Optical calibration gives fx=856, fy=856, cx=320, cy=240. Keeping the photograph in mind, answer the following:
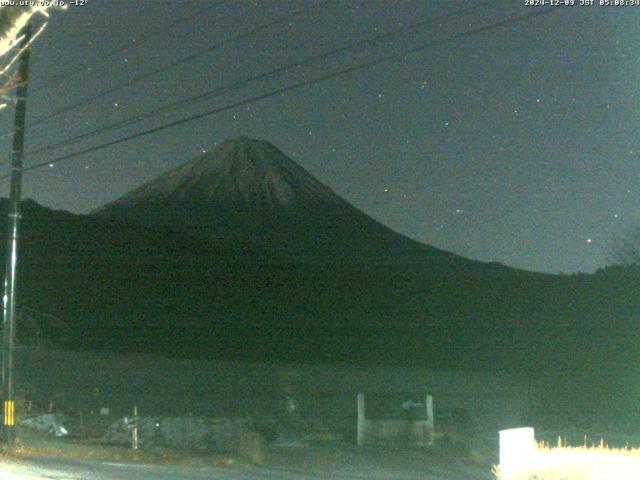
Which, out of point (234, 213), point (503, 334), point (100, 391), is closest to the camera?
point (100, 391)

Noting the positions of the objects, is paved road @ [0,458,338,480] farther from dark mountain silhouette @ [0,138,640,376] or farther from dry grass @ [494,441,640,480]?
dark mountain silhouette @ [0,138,640,376]

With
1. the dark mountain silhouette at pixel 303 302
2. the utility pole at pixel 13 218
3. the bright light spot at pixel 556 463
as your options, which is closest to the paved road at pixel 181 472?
the bright light spot at pixel 556 463

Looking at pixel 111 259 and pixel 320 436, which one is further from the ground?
pixel 111 259

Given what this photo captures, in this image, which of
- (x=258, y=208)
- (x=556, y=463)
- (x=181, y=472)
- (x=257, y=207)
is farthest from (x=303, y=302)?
(x=257, y=207)

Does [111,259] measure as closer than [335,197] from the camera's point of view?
Yes

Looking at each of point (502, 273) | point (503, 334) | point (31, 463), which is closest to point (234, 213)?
point (502, 273)

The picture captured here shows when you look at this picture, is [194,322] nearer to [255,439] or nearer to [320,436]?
[320,436]

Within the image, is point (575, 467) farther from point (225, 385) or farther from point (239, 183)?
point (239, 183)

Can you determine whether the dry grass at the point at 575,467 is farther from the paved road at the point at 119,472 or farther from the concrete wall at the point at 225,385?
the concrete wall at the point at 225,385
